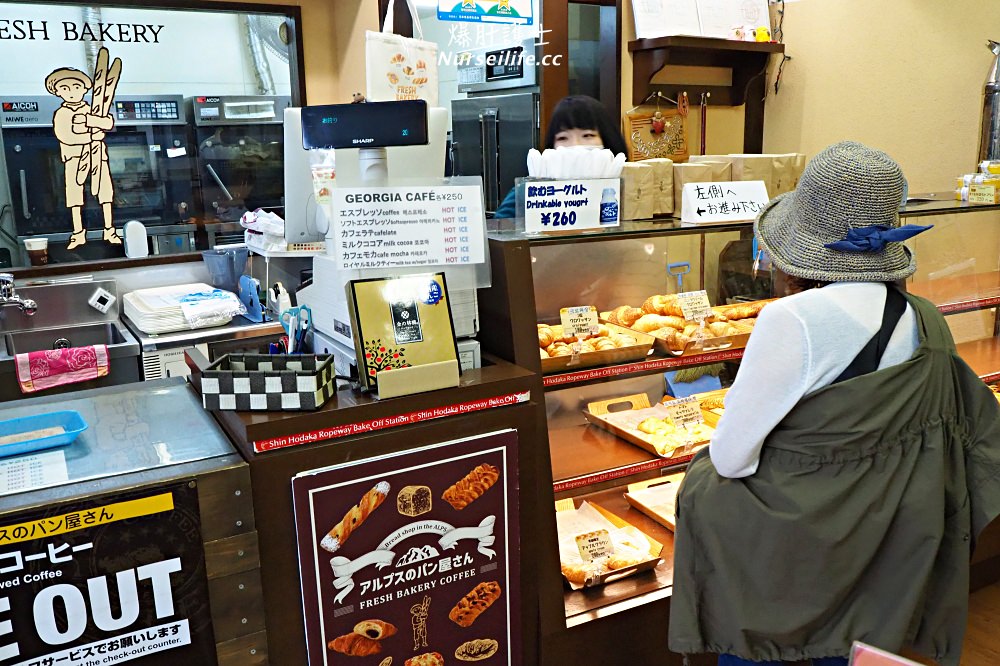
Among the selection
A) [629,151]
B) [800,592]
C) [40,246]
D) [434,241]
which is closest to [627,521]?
[800,592]

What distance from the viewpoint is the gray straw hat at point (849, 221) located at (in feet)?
5.06

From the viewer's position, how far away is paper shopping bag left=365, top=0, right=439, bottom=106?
2.03m

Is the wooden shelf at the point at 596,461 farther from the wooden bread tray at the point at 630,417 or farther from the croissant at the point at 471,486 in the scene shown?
the croissant at the point at 471,486

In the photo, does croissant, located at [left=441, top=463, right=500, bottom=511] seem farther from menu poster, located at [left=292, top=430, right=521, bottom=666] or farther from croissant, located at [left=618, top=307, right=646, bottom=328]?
croissant, located at [left=618, top=307, right=646, bottom=328]


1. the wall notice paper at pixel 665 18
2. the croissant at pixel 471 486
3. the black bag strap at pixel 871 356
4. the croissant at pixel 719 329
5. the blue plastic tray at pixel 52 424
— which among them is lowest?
the croissant at pixel 471 486

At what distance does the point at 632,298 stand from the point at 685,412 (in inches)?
16.3

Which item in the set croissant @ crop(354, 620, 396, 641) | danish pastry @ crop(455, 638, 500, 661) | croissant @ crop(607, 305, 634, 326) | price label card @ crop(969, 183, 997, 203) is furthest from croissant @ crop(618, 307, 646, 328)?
price label card @ crop(969, 183, 997, 203)

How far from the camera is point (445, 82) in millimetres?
4652

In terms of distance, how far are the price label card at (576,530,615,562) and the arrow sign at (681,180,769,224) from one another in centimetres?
95

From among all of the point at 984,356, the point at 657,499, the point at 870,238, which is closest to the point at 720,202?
the point at 870,238

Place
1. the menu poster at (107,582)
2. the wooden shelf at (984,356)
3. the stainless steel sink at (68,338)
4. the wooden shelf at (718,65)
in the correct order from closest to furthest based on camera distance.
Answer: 1. the menu poster at (107,582)
2. the wooden shelf at (984,356)
3. the stainless steel sink at (68,338)
4. the wooden shelf at (718,65)

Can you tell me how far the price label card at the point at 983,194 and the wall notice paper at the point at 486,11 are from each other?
2368 mm

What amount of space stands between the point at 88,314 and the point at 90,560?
9.18 feet

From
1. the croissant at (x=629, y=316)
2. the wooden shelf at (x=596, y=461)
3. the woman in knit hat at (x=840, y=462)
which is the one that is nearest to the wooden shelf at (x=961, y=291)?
the croissant at (x=629, y=316)
